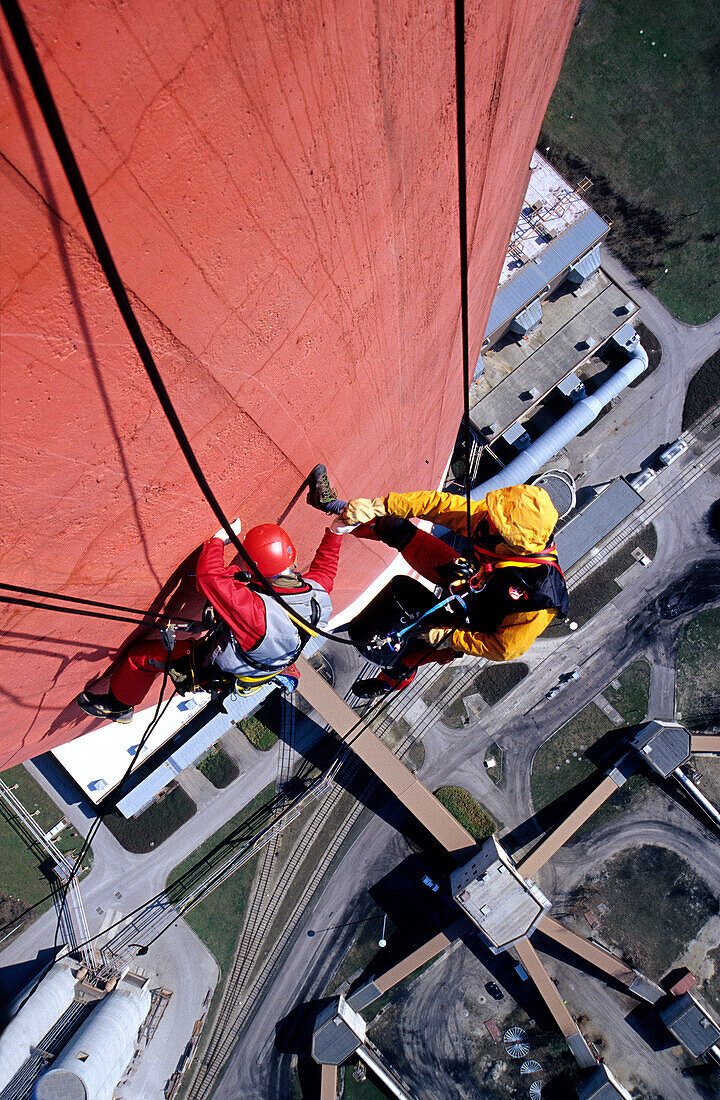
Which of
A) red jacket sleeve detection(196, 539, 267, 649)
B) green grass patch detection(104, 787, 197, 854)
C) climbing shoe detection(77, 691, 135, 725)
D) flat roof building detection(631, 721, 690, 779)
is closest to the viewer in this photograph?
red jacket sleeve detection(196, 539, 267, 649)

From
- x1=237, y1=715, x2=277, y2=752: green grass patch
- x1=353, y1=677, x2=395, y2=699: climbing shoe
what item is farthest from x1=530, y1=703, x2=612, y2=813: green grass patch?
x1=237, y1=715, x2=277, y2=752: green grass patch

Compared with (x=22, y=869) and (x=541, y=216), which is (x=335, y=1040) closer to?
(x=22, y=869)

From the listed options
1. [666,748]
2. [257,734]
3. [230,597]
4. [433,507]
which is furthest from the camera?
[257,734]

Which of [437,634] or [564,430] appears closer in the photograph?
[437,634]

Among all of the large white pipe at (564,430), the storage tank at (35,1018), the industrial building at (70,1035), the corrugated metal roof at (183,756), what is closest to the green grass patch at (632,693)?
the large white pipe at (564,430)

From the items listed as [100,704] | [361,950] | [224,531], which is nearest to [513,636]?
[224,531]

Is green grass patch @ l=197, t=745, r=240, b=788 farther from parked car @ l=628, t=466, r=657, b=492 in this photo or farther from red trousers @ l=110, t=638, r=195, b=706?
parked car @ l=628, t=466, r=657, b=492

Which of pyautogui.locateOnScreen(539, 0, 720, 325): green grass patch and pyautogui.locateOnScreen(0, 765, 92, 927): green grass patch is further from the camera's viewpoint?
pyautogui.locateOnScreen(539, 0, 720, 325): green grass patch
